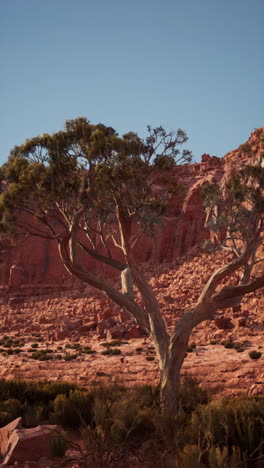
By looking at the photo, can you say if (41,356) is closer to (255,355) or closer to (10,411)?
(255,355)

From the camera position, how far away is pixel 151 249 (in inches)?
2175

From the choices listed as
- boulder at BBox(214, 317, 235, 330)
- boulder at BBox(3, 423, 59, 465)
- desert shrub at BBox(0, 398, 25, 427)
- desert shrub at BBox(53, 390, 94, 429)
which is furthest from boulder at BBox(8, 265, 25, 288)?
boulder at BBox(3, 423, 59, 465)

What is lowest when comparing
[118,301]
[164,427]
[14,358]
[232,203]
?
[14,358]

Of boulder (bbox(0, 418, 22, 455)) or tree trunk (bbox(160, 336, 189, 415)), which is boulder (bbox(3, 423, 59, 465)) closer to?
boulder (bbox(0, 418, 22, 455))

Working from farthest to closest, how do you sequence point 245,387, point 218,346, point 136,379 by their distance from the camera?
point 218,346
point 136,379
point 245,387

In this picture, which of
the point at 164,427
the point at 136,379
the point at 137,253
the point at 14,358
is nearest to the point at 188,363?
the point at 136,379

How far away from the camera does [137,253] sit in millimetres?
54656

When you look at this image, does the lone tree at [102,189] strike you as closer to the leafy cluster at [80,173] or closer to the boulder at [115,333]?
the leafy cluster at [80,173]

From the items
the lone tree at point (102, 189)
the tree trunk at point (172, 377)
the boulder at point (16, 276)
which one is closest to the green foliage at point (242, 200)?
the lone tree at point (102, 189)

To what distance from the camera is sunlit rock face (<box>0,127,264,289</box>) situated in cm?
5397

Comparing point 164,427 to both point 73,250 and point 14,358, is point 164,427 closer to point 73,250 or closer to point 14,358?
point 73,250

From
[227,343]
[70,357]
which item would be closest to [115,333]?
[70,357]

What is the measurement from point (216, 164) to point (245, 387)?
168ft

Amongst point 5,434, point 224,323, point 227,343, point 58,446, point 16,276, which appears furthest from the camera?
point 16,276
